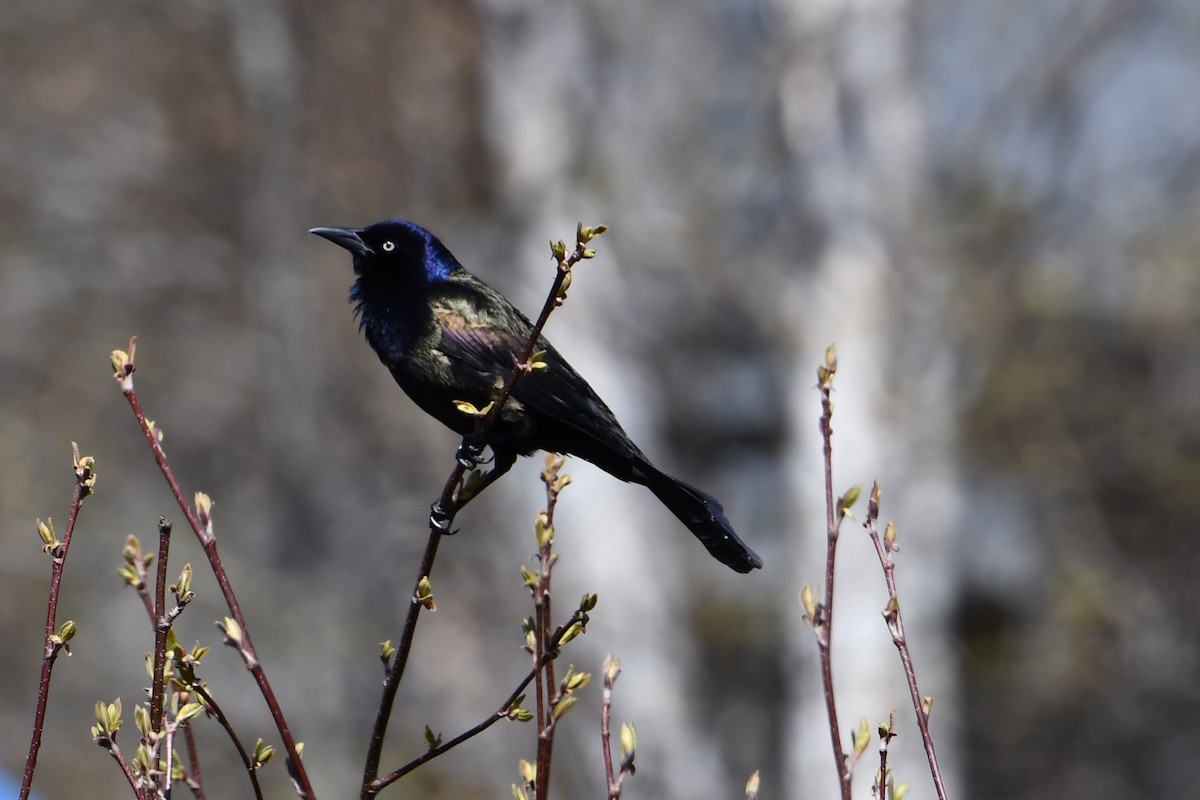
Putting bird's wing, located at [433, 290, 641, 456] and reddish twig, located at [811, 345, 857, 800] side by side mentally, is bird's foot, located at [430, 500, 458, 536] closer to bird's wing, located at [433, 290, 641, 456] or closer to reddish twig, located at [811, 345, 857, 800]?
bird's wing, located at [433, 290, 641, 456]

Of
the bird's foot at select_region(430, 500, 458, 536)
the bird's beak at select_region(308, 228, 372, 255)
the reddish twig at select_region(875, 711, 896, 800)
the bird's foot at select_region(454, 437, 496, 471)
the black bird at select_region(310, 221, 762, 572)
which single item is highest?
the bird's beak at select_region(308, 228, 372, 255)

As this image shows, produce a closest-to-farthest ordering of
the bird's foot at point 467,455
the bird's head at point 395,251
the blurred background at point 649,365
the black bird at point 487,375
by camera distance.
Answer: the bird's foot at point 467,455 → the black bird at point 487,375 → the bird's head at point 395,251 → the blurred background at point 649,365

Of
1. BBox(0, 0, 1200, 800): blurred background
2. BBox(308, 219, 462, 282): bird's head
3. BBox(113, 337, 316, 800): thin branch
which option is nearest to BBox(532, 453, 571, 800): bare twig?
BBox(113, 337, 316, 800): thin branch

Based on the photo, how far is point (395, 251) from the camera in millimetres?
3518

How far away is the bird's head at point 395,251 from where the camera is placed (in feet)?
11.4

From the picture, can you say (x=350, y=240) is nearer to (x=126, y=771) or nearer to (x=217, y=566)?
(x=217, y=566)

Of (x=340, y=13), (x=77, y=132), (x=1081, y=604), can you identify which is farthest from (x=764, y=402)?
(x=77, y=132)

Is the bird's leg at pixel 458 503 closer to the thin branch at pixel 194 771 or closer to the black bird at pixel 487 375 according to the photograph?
the black bird at pixel 487 375

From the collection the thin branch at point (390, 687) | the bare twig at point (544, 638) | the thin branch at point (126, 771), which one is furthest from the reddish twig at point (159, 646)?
the bare twig at point (544, 638)

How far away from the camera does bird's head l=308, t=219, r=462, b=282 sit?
3471 mm

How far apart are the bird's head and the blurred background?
464cm

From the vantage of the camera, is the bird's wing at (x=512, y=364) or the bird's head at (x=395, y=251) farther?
the bird's head at (x=395, y=251)

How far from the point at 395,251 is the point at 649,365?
5.51 m

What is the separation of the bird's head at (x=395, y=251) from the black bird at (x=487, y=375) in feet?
0.15
